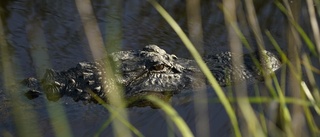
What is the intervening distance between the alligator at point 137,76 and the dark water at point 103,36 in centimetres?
9

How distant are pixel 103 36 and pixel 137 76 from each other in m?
1.32

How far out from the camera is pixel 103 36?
19.3 ft

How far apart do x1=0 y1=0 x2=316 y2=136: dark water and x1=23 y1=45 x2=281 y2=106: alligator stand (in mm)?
94

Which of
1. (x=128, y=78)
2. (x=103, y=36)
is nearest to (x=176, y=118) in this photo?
(x=128, y=78)

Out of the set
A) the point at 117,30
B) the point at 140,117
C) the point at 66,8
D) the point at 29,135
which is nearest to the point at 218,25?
the point at 117,30

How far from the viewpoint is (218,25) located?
6254 mm

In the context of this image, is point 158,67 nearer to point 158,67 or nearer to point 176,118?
point 158,67

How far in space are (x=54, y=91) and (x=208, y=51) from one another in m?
1.66

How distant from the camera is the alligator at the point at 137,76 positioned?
14.7 ft

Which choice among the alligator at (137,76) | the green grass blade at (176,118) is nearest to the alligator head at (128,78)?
the alligator at (137,76)

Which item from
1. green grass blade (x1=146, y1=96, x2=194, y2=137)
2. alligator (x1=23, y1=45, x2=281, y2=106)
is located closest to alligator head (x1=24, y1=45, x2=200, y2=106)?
alligator (x1=23, y1=45, x2=281, y2=106)

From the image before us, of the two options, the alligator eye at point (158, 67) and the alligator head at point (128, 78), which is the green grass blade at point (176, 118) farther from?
the alligator eye at point (158, 67)

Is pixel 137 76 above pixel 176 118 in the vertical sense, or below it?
above

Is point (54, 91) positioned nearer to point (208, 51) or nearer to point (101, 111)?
point (101, 111)
